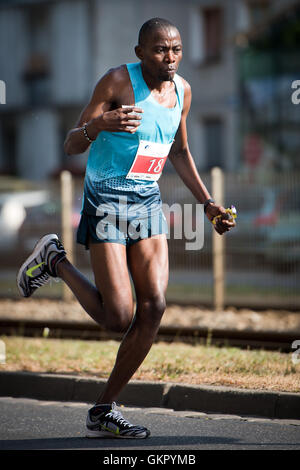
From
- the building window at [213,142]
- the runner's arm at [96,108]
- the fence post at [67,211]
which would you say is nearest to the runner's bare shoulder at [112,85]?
the runner's arm at [96,108]

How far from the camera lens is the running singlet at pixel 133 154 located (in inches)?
193

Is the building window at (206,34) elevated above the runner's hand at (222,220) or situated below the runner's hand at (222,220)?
above

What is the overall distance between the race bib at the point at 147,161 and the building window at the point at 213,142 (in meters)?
25.4

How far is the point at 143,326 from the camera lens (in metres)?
4.98

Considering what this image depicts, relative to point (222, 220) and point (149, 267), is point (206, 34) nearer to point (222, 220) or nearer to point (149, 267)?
point (222, 220)

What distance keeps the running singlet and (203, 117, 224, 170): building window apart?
25448mm

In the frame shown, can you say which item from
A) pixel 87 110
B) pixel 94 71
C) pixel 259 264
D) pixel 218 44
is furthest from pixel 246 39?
pixel 87 110

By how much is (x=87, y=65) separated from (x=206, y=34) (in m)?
4.47

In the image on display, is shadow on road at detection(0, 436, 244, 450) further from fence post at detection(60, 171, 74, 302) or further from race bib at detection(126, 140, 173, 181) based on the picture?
fence post at detection(60, 171, 74, 302)

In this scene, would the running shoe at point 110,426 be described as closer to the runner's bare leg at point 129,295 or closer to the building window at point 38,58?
the runner's bare leg at point 129,295

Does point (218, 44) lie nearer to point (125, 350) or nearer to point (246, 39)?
point (246, 39)

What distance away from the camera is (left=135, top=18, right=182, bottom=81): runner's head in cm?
484

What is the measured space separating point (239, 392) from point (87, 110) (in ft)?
6.73

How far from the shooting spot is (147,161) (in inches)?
195
